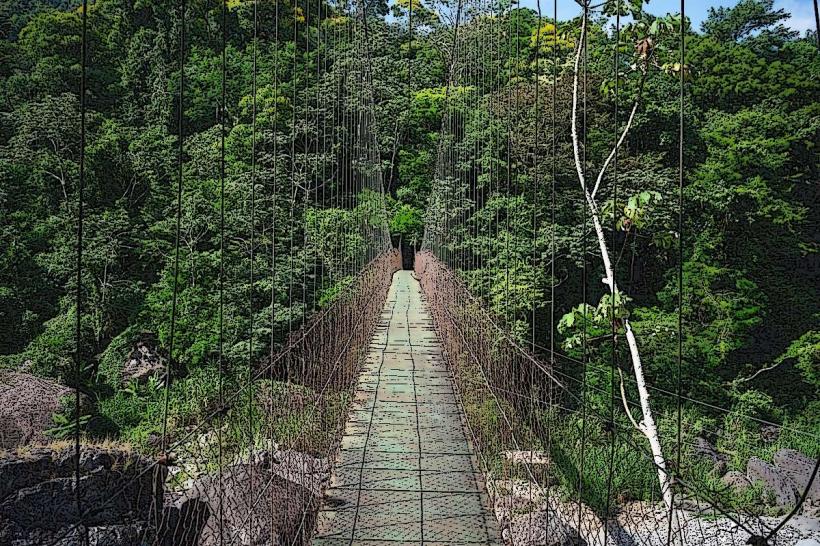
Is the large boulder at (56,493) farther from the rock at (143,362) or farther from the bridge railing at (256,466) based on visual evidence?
the rock at (143,362)

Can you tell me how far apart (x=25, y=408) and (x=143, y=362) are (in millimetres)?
5642

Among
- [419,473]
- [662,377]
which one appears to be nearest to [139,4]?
[662,377]

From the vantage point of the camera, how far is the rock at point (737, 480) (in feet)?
29.0

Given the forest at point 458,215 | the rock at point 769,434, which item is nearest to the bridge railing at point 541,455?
the rock at point 769,434

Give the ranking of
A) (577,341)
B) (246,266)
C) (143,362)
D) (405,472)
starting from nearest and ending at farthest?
(405,472), (577,341), (246,266), (143,362)

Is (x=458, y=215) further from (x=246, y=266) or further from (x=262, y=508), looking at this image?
(x=262, y=508)

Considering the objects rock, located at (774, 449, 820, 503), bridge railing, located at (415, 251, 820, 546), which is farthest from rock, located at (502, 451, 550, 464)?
rock, located at (774, 449, 820, 503)

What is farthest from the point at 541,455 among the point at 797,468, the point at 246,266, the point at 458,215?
the point at 246,266

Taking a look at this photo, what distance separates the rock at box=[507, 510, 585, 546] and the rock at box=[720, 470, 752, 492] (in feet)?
→ 22.4

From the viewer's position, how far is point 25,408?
34.8 feet

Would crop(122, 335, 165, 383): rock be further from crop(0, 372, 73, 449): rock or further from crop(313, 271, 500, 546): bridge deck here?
crop(313, 271, 500, 546): bridge deck

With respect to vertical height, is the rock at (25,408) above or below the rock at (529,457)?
below

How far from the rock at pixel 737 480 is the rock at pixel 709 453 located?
0.53 feet

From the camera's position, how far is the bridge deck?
3067 mm
